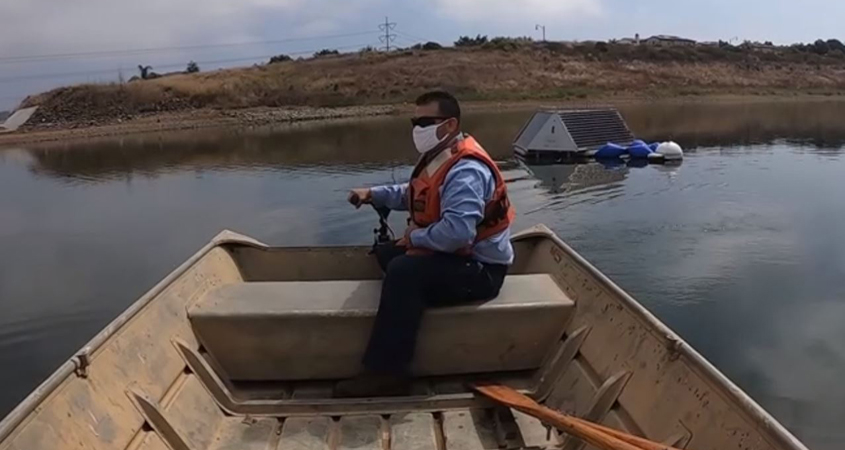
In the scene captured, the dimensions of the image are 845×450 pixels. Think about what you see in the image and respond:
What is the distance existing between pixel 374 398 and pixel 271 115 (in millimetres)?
40401

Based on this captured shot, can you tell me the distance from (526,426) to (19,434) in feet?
7.81

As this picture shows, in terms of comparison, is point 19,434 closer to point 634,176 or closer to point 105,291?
point 105,291

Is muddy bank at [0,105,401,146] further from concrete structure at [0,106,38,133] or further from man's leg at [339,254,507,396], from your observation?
man's leg at [339,254,507,396]

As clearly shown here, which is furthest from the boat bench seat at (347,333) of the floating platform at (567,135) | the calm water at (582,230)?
the floating platform at (567,135)

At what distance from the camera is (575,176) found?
18859 millimetres

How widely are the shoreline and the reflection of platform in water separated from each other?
74.1ft

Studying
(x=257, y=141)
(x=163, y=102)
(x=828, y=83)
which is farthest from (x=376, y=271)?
(x=828, y=83)

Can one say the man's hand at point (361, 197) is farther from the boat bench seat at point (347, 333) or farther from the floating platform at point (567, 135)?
the floating platform at point (567, 135)

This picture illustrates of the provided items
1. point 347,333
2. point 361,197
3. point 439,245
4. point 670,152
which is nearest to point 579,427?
point 439,245

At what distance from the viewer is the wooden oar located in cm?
286

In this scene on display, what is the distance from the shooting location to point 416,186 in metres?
4.34

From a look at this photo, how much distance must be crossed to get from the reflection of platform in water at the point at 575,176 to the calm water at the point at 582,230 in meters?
0.08

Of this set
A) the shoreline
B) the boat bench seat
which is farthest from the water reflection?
the boat bench seat

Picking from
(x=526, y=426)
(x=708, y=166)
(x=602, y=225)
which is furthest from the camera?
(x=708, y=166)
